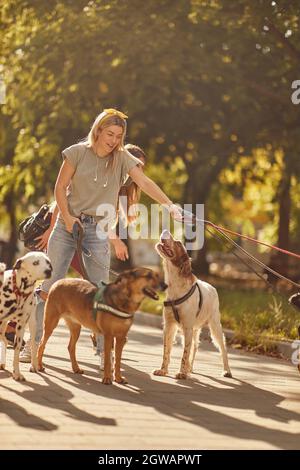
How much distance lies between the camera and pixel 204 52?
22.4 meters

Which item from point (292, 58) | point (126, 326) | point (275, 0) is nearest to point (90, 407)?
point (126, 326)

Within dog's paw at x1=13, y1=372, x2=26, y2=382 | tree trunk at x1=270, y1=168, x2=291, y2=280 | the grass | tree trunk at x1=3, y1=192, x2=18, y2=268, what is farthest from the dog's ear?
tree trunk at x1=3, y1=192, x2=18, y2=268

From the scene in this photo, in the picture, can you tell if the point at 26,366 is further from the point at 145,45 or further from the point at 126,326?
the point at 145,45

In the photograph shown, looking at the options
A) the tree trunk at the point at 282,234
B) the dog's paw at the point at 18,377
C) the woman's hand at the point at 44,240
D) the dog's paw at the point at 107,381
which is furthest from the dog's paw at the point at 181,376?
the tree trunk at the point at 282,234

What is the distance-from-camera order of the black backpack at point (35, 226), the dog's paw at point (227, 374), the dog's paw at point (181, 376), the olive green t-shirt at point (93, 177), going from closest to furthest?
1. the olive green t-shirt at point (93, 177)
2. the dog's paw at point (181, 376)
3. the dog's paw at point (227, 374)
4. the black backpack at point (35, 226)

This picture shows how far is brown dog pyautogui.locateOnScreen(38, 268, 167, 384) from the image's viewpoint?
8.22m

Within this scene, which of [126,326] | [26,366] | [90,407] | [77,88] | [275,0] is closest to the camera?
[90,407]

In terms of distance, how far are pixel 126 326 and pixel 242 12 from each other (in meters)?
12.0

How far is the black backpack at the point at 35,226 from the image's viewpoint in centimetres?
1058

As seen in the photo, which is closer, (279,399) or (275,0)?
(279,399)

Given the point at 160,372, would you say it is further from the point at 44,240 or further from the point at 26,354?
the point at 44,240

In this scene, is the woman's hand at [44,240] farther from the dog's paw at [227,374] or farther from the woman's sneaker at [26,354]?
the dog's paw at [227,374]

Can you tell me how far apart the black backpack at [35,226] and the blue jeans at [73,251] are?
42.5 inches

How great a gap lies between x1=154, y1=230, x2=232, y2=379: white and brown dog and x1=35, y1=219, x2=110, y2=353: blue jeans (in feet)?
1.82
